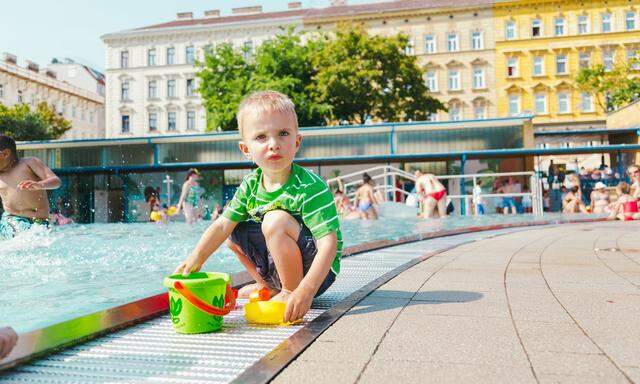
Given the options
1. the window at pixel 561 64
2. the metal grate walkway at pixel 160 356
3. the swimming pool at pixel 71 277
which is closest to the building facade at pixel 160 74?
the window at pixel 561 64

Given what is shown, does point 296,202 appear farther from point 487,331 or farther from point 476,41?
point 476,41

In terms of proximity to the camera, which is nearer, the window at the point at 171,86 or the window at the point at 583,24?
the window at the point at 583,24

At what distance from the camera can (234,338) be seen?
7.93ft

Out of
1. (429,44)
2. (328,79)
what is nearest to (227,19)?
(429,44)

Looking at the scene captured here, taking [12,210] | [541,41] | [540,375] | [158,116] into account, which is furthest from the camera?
[158,116]

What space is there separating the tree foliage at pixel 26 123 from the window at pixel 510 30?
38167 millimetres

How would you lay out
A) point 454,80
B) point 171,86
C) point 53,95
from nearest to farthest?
1. point 454,80
2. point 171,86
3. point 53,95

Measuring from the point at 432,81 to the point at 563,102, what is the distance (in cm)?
1086

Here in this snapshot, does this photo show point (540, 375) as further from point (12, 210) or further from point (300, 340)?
point (12, 210)

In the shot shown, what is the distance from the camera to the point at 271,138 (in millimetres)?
2674

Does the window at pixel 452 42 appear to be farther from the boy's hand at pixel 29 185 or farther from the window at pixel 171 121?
the boy's hand at pixel 29 185

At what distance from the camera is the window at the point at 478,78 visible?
46094 mm

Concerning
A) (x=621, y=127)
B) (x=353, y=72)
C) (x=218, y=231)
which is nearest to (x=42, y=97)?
(x=353, y=72)

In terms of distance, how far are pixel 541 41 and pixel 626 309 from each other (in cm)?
4686
